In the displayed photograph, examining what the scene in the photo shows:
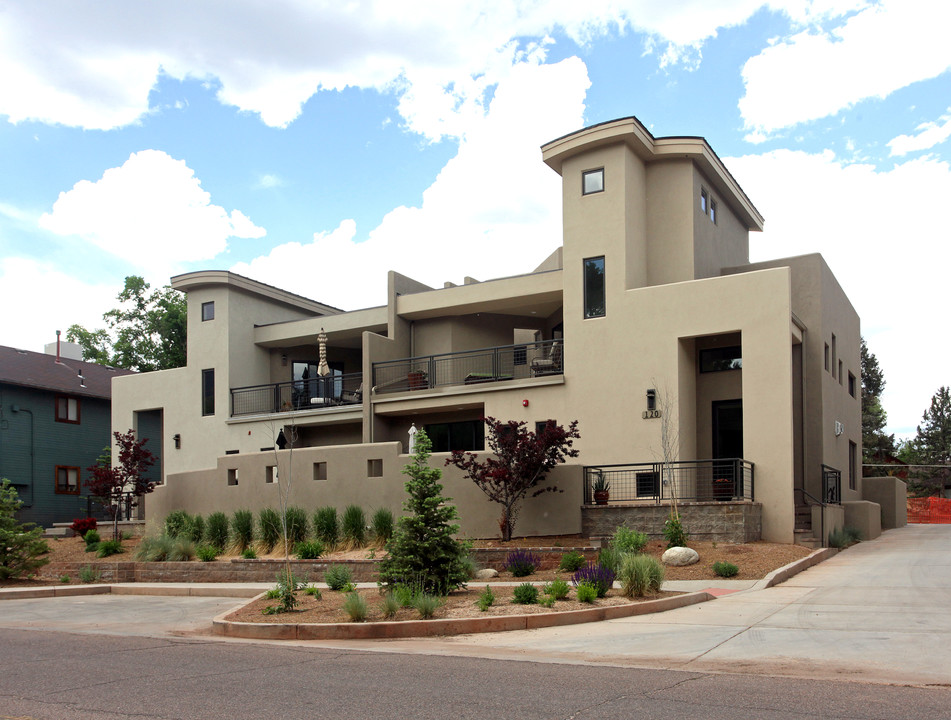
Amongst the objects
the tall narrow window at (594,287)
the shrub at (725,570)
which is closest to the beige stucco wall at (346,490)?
the tall narrow window at (594,287)

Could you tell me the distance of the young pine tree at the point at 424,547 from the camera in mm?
13680

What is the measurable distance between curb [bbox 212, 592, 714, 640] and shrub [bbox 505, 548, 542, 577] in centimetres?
459

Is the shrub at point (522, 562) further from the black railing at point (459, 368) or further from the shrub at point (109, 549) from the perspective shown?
the shrub at point (109, 549)

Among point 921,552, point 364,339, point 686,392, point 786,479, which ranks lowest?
point 921,552

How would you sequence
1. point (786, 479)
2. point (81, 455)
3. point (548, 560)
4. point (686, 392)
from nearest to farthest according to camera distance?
point (548, 560)
point (786, 479)
point (686, 392)
point (81, 455)

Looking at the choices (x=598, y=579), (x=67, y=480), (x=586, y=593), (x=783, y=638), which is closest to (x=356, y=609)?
(x=586, y=593)

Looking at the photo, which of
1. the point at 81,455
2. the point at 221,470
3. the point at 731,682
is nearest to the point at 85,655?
the point at 731,682

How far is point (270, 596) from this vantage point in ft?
45.9

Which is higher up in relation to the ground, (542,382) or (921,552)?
(542,382)

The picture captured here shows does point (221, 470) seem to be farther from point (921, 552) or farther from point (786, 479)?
point (921, 552)

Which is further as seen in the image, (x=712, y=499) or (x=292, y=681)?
(x=712, y=499)

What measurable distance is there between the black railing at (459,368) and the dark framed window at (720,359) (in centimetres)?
411

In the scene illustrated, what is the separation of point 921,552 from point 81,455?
3255cm

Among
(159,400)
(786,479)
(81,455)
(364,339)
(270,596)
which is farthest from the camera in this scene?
(81,455)
